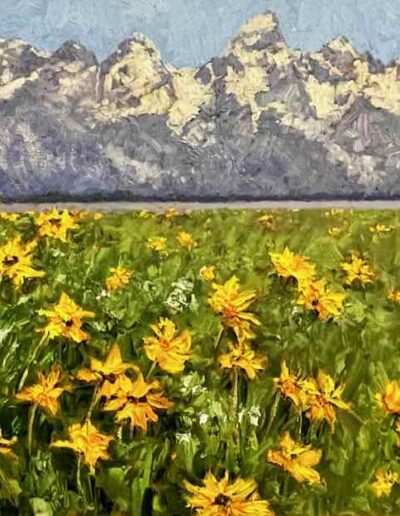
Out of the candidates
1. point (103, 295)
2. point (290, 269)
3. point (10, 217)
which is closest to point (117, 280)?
point (103, 295)

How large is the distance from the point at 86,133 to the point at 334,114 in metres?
2.97

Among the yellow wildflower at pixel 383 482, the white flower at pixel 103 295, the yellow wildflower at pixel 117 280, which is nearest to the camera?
the yellow wildflower at pixel 383 482

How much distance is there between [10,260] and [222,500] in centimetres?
98

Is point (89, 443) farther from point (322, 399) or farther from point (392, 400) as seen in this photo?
point (392, 400)

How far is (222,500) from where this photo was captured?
53.2 inches

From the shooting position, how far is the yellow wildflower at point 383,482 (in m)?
1.73

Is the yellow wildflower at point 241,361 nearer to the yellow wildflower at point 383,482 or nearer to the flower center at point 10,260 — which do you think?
the yellow wildflower at point 383,482

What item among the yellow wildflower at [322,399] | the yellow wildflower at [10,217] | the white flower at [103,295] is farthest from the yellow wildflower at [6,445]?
the yellow wildflower at [10,217]

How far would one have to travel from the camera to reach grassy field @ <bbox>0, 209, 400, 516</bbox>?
5.30ft

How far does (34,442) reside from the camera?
5.74ft

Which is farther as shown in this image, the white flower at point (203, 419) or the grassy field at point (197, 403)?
the white flower at point (203, 419)

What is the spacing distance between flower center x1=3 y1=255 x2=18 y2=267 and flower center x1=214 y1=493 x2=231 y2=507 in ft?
3.17

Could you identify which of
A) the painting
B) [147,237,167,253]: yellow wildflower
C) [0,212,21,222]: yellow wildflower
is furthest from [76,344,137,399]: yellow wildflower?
[0,212,21,222]: yellow wildflower

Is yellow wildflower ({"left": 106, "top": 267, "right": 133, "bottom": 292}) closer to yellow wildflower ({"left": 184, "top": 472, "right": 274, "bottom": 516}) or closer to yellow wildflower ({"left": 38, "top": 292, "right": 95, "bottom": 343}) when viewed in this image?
yellow wildflower ({"left": 38, "top": 292, "right": 95, "bottom": 343})
